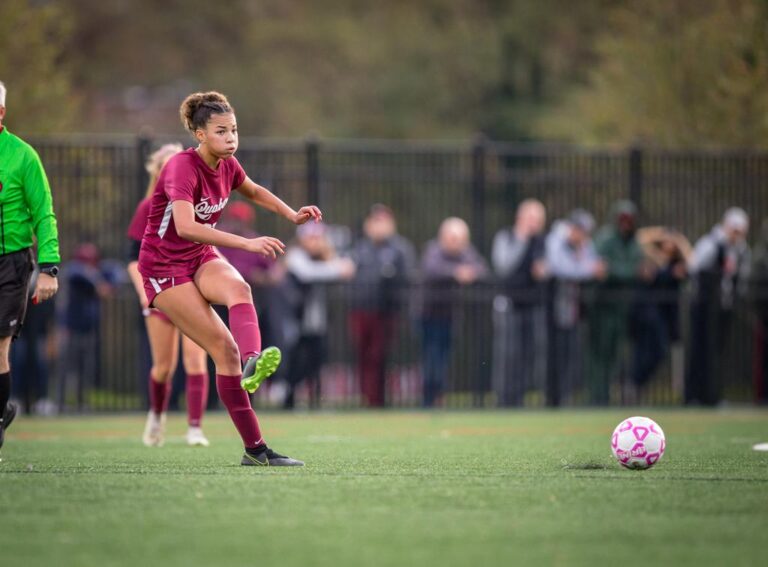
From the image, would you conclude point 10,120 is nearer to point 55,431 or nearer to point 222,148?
point 55,431

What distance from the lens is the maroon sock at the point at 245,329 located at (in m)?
7.78

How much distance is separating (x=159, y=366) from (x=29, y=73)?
9.39 m

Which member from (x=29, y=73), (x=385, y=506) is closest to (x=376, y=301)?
(x=29, y=73)

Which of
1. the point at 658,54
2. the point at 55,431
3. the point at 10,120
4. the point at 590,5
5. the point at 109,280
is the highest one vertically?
the point at 590,5

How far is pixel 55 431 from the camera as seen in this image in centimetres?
1342

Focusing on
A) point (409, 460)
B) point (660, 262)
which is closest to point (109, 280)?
point (660, 262)

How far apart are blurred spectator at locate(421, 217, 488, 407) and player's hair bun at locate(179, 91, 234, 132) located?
899 cm

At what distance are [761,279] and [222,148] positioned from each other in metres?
11.0

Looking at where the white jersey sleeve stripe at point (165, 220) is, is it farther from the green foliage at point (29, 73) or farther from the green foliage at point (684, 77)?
the green foliage at point (684, 77)

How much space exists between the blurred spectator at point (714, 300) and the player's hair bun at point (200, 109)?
33.8 feet

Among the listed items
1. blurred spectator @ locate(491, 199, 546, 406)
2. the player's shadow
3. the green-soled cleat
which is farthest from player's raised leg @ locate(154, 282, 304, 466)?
blurred spectator @ locate(491, 199, 546, 406)

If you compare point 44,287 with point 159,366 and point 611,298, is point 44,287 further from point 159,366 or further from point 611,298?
point 611,298

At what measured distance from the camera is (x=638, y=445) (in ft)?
26.5

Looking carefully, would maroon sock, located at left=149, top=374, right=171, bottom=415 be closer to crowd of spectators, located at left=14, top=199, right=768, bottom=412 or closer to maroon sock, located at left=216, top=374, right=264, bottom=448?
maroon sock, located at left=216, top=374, right=264, bottom=448
